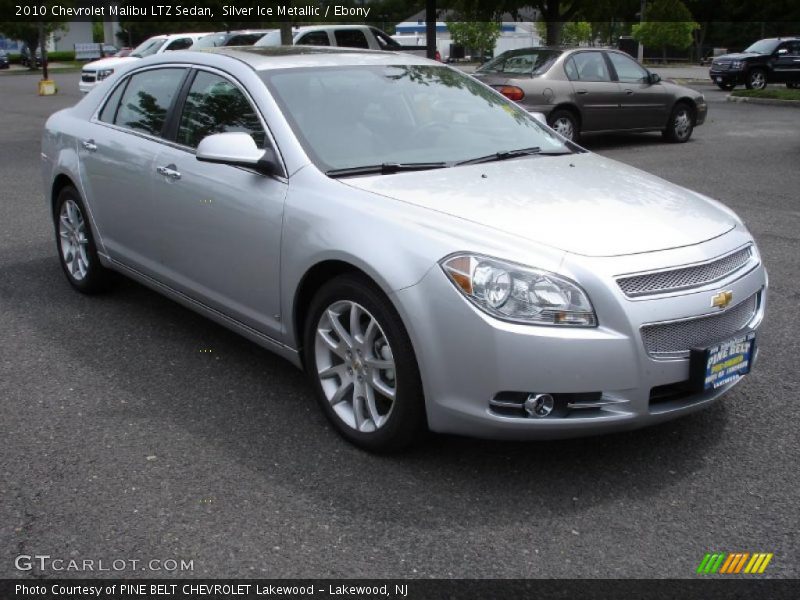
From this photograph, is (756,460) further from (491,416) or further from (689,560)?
(491,416)

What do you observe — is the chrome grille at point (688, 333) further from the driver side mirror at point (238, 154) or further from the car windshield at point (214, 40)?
the car windshield at point (214, 40)

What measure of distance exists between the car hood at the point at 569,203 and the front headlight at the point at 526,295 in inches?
6.7

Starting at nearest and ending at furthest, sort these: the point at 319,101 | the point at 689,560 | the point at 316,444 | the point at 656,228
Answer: the point at 689,560 → the point at 656,228 → the point at 316,444 → the point at 319,101

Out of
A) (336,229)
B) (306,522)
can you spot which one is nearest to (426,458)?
(306,522)

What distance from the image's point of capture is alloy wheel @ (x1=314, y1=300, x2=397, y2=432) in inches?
149

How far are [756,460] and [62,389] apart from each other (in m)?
3.20

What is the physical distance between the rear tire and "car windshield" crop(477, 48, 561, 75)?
654 mm

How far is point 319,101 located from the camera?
4.55 meters

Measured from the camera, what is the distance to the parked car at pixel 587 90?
43.7 ft

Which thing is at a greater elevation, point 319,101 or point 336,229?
point 319,101

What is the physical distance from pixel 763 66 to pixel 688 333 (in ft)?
87.8

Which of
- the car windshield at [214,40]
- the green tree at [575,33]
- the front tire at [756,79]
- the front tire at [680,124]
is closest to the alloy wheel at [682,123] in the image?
the front tire at [680,124]

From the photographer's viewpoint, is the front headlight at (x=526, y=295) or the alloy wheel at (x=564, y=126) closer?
the front headlight at (x=526, y=295)

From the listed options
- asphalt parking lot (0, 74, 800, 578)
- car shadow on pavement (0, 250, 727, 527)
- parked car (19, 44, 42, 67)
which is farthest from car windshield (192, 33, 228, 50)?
parked car (19, 44, 42, 67)
